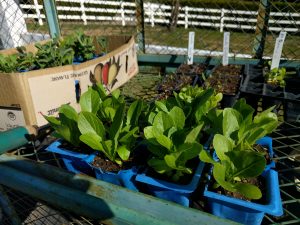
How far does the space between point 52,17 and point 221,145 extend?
123 cm

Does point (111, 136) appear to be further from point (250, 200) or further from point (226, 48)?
point (226, 48)

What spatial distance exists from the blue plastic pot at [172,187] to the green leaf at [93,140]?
9 centimetres

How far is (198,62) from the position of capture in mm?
1373

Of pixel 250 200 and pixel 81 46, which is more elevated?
pixel 81 46

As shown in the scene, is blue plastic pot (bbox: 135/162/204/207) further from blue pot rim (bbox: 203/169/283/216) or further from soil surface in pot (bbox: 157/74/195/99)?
soil surface in pot (bbox: 157/74/195/99)

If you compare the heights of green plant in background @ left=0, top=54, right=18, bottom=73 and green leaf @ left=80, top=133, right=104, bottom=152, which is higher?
green plant in background @ left=0, top=54, right=18, bottom=73

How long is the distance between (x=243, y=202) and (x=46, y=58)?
0.83 m

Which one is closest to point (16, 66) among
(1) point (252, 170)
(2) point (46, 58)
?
(2) point (46, 58)

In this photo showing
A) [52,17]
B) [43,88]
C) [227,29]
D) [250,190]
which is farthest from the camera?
[227,29]

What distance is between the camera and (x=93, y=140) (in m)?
0.52

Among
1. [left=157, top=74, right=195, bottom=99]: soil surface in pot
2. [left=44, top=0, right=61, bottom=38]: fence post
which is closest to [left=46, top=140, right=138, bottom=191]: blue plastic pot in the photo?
[left=157, top=74, right=195, bottom=99]: soil surface in pot

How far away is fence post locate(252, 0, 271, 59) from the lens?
1.13m

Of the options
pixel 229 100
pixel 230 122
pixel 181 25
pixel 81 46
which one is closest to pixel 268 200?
pixel 230 122

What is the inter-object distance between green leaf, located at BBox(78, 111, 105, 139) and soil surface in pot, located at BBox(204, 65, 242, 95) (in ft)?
2.07
